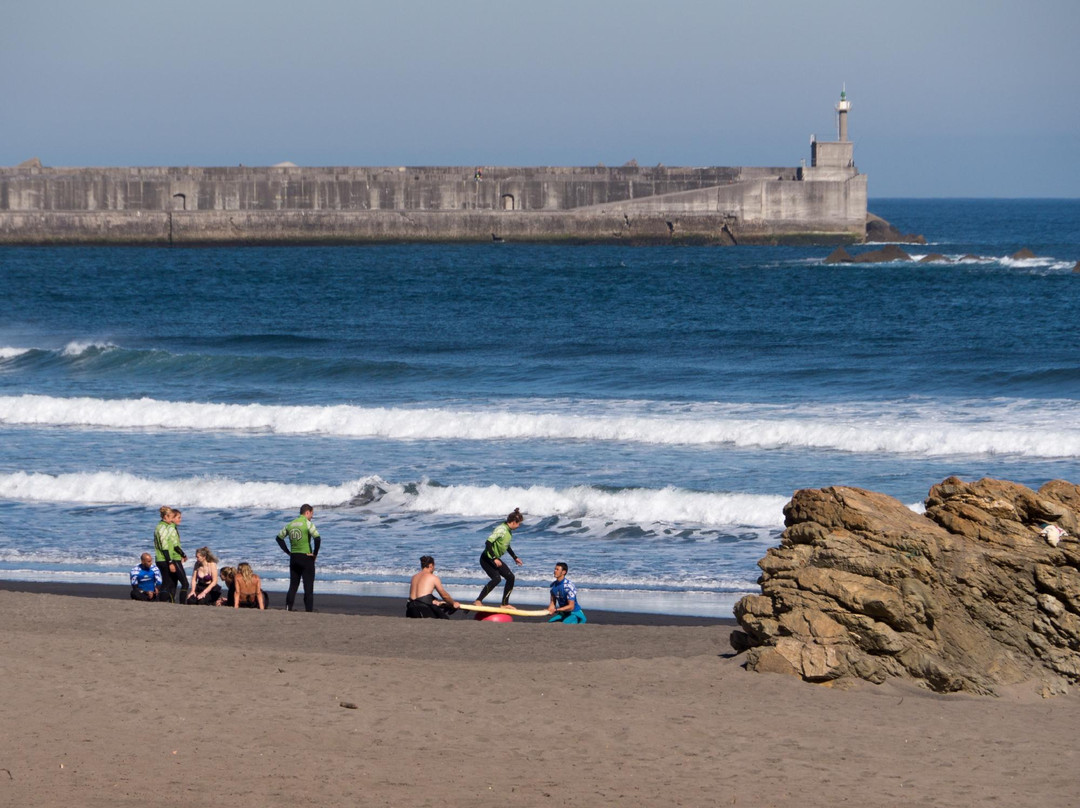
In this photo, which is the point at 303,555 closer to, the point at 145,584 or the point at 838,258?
the point at 145,584

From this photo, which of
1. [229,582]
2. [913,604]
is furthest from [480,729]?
[229,582]

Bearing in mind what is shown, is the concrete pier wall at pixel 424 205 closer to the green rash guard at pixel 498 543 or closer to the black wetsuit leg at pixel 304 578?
the green rash guard at pixel 498 543

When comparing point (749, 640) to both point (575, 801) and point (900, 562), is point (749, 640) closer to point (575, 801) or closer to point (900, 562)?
point (900, 562)

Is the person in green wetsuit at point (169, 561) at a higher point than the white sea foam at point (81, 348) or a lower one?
lower

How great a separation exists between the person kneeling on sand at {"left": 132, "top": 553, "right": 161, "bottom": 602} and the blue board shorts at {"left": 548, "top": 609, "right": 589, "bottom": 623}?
3274 millimetres

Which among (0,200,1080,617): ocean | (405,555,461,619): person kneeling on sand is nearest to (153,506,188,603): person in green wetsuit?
(0,200,1080,617): ocean

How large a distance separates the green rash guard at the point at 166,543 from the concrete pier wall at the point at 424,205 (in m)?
54.2

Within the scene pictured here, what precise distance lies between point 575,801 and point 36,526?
964 centimetres

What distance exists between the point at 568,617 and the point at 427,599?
1107 mm

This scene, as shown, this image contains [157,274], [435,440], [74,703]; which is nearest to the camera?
[74,703]

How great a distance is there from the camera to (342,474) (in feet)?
52.4

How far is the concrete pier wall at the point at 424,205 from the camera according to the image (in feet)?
205

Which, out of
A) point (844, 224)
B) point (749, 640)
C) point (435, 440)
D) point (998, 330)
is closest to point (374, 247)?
point (844, 224)

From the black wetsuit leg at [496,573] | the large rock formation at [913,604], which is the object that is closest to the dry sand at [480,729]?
the large rock formation at [913,604]
